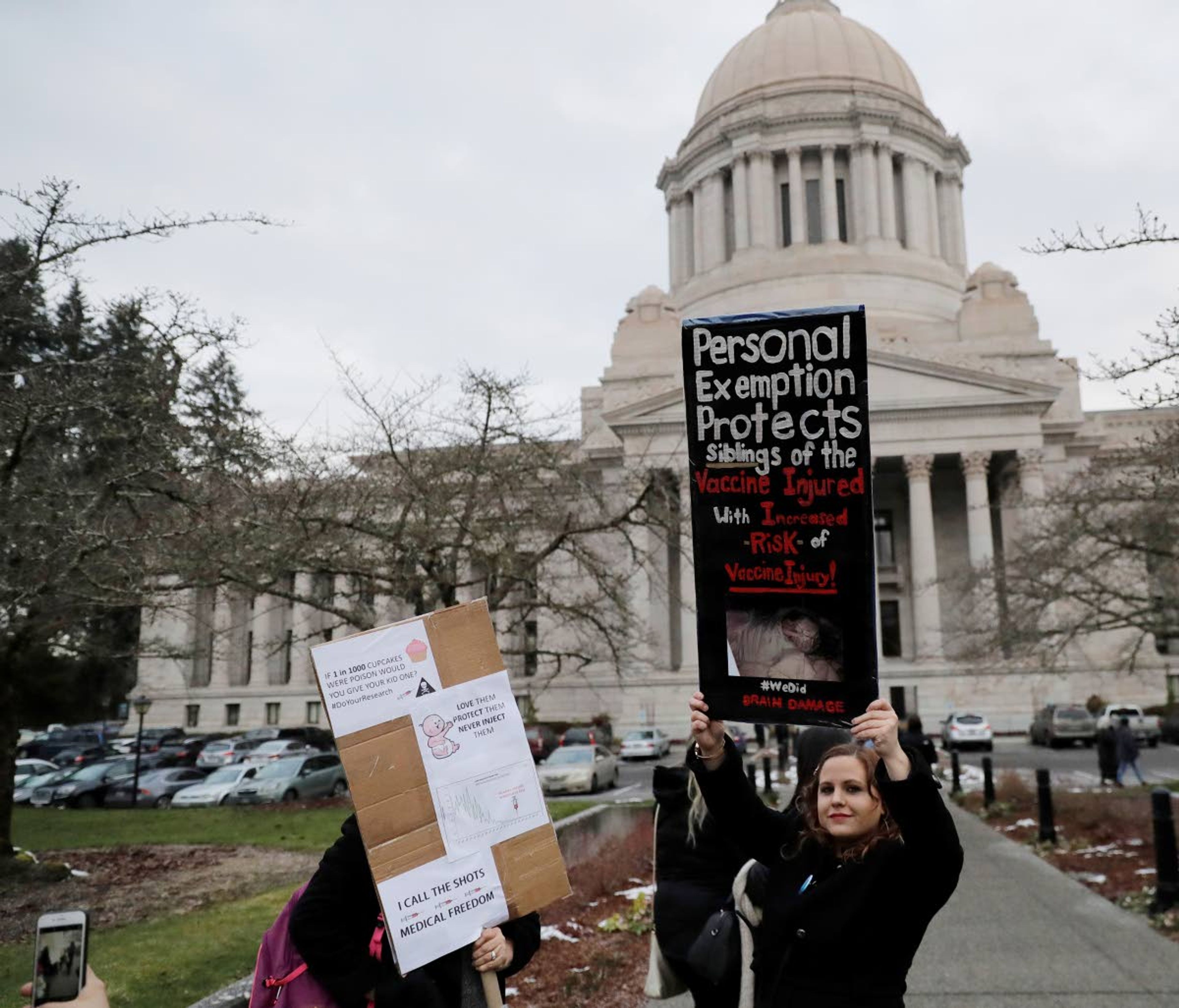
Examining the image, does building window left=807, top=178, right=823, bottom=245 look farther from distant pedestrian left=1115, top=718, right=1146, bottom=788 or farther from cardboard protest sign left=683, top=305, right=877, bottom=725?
cardboard protest sign left=683, top=305, right=877, bottom=725

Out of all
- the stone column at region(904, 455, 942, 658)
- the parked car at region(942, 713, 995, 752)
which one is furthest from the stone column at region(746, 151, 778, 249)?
the parked car at region(942, 713, 995, 752)

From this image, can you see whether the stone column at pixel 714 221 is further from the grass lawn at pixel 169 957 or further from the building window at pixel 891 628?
the grass lawn at pixel 169 957

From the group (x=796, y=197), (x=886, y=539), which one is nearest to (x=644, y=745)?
(x=886, y=539)

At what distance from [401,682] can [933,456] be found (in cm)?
4891

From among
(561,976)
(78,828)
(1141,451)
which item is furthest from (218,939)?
(1141,451)

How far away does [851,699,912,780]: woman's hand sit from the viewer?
2.99 metres

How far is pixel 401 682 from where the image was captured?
369 cm

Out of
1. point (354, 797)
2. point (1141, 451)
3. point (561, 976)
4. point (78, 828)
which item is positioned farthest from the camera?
point (78, 828)

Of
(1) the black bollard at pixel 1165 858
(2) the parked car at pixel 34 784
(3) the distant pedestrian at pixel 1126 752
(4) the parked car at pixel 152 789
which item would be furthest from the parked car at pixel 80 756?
(1) the black bollard at pixel 1165 858

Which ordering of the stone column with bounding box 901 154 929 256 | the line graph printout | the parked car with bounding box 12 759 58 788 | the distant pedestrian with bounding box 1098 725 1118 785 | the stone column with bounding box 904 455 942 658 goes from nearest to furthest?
the line graph printout → the distant pedestrian with bounding box 1098 725 1118 785 → the parked car with bounding box 12 759 58 788 → the stone column with bounding box 904 455 942 658 → the stone column with bounding box 901 154 929 256

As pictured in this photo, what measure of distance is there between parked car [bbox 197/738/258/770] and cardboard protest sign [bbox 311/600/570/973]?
3351 centimetres

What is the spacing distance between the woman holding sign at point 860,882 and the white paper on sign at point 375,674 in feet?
4.74

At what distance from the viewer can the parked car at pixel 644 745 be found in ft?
126

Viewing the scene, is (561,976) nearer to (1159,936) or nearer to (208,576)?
(1159,936)
